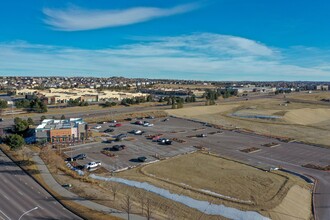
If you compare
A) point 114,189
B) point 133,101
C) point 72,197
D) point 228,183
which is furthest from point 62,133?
point 133,101

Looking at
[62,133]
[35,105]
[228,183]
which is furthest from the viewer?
[35,105]

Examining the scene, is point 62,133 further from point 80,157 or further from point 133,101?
point 133,101

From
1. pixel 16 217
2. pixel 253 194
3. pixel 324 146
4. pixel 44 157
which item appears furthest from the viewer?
pixel 324 146

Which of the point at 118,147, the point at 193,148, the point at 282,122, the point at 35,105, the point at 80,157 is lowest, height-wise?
the point at 193,148

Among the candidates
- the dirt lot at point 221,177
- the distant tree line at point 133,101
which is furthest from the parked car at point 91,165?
the distant tree line at point 133,101

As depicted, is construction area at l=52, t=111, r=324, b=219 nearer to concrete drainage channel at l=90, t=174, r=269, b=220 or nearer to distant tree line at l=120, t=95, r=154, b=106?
concrete drainage channel at l=90, t=174, r=269, b=220

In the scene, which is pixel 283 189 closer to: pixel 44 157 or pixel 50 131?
pixel 44 157

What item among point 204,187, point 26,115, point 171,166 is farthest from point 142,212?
point 26,115

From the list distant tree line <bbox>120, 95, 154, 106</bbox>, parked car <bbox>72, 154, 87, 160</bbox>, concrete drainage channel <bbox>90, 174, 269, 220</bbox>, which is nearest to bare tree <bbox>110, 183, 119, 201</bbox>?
concrete drainage channel <bbox>90, 174, 269, 220</bbox>
